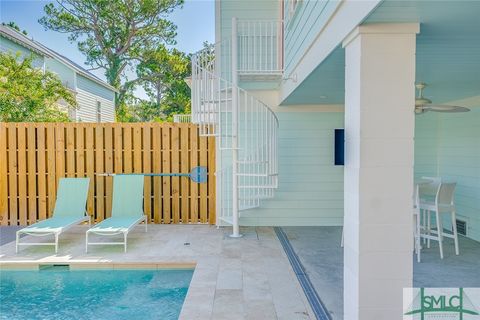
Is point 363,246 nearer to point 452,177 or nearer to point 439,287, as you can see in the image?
point 439,287

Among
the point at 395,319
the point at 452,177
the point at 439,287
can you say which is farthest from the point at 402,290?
the point at 452,177

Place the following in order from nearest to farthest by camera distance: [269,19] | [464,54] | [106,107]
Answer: [464,54] → [269,19] → [106,107]

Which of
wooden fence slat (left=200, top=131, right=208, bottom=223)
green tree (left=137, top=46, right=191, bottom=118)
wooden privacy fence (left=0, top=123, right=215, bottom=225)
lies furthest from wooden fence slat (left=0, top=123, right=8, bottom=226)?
green tree (left=137, top=46, right=191, bottom=118)

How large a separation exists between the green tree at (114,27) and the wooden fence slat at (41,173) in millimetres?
11265

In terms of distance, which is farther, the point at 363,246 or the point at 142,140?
the point at 142,140

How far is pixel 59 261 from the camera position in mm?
4848

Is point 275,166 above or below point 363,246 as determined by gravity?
above

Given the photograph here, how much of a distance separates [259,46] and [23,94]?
235 inches

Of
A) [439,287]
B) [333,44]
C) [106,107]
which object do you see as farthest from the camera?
[106,107]

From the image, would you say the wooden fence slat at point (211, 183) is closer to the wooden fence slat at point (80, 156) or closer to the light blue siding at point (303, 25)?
the light blue siding at point (303, 25)

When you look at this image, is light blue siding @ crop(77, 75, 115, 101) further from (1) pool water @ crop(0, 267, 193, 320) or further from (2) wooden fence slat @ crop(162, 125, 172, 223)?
(1) pool water @ crop(0, 267, 193, 320)

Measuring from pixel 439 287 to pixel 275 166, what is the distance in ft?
10.5

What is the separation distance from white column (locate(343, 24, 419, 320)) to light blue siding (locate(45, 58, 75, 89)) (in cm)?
1294

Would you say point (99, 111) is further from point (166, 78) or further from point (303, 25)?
point (303, 25)
